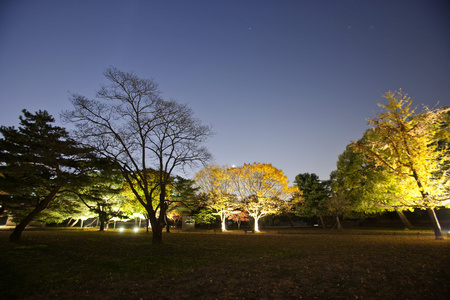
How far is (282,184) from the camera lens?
31094 mm

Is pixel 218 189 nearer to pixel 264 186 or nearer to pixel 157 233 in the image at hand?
pixel 264 186

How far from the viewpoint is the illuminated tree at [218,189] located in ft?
110

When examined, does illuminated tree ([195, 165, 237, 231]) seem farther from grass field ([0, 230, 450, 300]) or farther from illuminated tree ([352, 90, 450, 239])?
grass field ([0, 230, 450, 300])

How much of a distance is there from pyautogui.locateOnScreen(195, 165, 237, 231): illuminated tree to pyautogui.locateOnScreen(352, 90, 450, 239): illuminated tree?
1942cm

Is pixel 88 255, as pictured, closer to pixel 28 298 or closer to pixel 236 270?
pixel 28 298

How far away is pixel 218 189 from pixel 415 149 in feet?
79.0

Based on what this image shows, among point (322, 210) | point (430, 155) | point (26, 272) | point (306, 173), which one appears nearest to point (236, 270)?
point (26, 272)

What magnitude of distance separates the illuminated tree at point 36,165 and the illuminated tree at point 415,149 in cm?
2175

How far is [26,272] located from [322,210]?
4334cm

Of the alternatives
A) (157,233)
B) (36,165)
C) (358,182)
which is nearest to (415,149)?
(358,182)

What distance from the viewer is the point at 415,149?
17.2 metres

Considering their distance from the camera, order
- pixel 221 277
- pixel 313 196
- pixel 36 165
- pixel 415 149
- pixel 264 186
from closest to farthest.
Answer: pixel 221 277, pixel 36 165, pixel 415 149, pixel 264 186, pixel 313 196

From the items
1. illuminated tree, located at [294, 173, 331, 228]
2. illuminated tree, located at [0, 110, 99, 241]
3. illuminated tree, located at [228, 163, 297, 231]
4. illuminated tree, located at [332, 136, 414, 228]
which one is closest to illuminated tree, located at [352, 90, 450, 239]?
illuminated tree, located at [332, 136, 414, 228]

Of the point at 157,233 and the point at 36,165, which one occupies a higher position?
the point at 36,165
